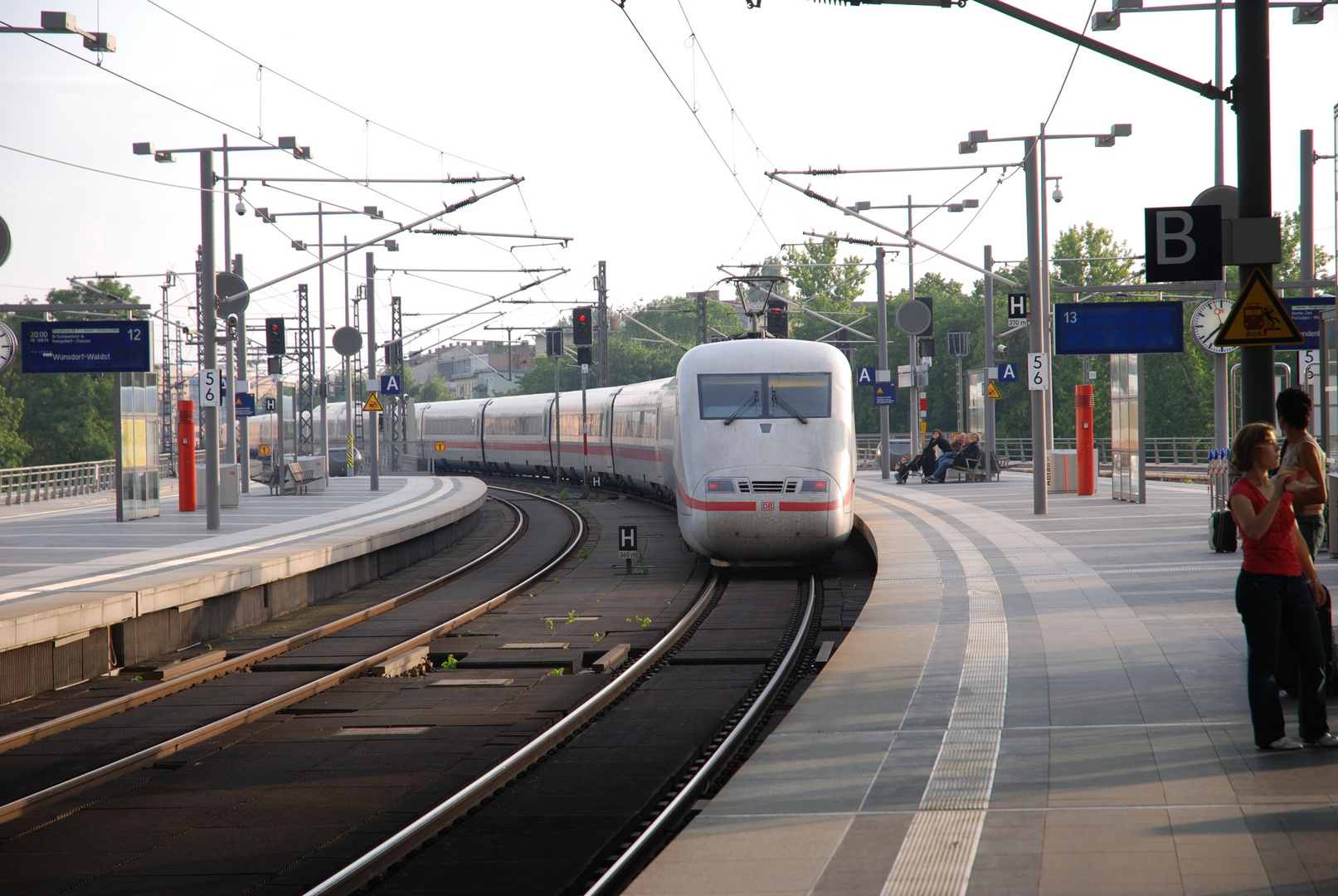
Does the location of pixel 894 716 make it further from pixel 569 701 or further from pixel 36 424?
pixel 36 424

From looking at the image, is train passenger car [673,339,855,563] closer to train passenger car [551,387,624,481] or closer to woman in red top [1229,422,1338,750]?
woman in red top [1229,422,1338,750]

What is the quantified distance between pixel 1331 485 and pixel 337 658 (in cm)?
1086

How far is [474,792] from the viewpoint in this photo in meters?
7.00

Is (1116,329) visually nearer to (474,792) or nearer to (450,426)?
(474,792)

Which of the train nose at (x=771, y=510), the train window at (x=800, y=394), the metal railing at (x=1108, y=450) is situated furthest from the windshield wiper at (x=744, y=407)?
the metal railing at (x=1108, y=450)

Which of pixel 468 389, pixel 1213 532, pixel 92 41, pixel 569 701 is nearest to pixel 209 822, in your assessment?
pixel 569 701

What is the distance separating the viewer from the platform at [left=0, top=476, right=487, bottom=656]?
37.3ft

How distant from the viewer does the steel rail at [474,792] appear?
5641mm

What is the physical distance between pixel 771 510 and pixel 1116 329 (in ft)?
27.3

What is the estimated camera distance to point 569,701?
9.81 meters

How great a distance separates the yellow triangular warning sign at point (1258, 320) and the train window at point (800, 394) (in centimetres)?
882

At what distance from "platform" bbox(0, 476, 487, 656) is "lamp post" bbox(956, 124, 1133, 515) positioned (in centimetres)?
1064

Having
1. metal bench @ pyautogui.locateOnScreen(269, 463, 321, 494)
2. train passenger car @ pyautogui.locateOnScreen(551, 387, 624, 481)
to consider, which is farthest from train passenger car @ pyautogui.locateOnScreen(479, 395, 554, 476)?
metal bench @ pyautogui.locateOnScreen(269, 463, 321, 494)

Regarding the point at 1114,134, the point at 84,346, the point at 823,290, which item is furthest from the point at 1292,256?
the point at 84,346
